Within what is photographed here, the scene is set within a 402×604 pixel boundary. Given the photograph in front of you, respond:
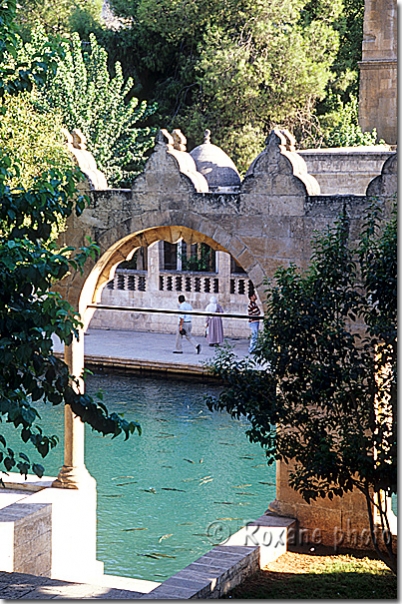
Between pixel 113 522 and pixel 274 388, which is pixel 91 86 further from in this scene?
pixel 274 388

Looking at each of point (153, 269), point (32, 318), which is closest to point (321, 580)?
point (32, 318)

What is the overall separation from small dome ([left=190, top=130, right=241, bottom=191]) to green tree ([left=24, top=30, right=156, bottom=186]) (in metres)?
8.45

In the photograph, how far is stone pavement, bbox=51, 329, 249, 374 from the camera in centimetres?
1584

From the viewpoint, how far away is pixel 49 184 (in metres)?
4.90

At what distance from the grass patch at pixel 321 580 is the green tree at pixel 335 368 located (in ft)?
2.80

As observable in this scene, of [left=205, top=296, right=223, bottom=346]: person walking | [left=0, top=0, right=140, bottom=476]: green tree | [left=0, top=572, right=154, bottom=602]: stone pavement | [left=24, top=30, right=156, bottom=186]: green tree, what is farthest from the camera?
[left=24, top=30, right=156, bottom=186]: green tree

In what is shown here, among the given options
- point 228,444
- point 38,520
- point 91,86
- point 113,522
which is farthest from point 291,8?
point 38,520

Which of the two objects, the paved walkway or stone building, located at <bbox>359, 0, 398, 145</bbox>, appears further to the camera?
the paved walkway

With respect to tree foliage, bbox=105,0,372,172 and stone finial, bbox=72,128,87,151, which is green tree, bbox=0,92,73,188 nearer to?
stone finial, bbox=72,128,87,151

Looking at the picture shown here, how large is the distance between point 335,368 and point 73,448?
2.97 metres

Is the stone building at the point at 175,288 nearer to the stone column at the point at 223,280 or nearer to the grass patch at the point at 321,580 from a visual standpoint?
the stone column at the point at 223,280

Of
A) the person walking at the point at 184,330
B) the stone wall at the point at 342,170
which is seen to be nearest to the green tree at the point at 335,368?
the stone wall at the point at 342,170

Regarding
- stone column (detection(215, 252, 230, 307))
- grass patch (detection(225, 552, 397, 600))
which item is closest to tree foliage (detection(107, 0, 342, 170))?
stone column (detection(215, 252, 230, 307))

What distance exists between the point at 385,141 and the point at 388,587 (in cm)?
1075
